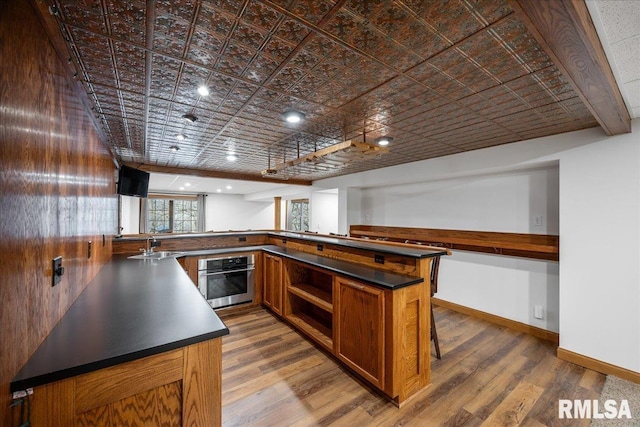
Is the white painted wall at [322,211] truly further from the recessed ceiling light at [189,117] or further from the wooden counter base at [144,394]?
the wooden counter base at [144,394]

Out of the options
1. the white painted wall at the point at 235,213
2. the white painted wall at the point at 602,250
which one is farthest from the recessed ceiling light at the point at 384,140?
the white painted wall at the point at 235,213

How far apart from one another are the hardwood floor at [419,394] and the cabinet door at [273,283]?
49 centimetres

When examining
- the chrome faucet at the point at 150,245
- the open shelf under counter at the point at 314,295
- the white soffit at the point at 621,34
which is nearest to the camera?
the white soffit at the point at 621,34

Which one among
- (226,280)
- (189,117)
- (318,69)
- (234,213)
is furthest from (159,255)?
(234,213)

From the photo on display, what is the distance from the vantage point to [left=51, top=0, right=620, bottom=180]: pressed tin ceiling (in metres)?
1.25

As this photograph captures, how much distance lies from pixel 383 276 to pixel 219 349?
1.43m

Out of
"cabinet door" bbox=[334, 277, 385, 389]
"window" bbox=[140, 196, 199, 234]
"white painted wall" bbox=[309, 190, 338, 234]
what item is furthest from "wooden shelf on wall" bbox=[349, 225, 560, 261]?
"window" bbox=[140, 196, 199, 234]

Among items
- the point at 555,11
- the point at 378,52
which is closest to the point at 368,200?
the point at 378,52

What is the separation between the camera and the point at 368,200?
19.8ft

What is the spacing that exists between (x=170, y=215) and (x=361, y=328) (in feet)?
29.8

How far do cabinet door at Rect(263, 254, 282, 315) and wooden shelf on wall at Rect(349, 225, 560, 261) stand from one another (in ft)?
8.19

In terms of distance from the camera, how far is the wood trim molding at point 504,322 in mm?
3180

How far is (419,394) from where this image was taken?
2.16 meters

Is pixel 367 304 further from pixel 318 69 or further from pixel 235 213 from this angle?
pixel 235 213
